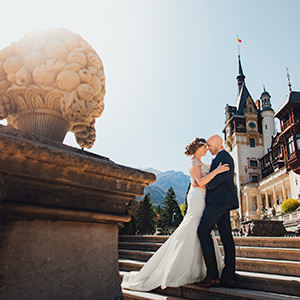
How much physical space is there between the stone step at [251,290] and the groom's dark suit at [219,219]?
193 mm

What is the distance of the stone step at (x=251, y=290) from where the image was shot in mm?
2734

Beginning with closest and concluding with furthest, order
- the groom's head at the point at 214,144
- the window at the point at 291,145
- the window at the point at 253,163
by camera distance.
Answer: the groom's head at the point at 214,144, the window at the point at 291,145, the window at the point at 253,163

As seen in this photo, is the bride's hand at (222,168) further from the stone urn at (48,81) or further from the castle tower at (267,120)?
A: the castle tower at (267,120)

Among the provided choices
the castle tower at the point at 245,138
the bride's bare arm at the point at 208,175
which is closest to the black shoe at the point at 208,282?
the bride's bare arm at the point at 208,175

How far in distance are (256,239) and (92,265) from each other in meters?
3.71

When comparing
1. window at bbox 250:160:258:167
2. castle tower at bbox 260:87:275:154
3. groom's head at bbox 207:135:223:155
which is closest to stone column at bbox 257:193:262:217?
window at bbox 250:160:258:167

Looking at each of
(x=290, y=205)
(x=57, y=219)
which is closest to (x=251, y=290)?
(x=57, y=219)

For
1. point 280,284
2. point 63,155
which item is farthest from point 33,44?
point 280,284

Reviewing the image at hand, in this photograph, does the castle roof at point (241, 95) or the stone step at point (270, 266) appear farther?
the castle roof at point (241, 95)

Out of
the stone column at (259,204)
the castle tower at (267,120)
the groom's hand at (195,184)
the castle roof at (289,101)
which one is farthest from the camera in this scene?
the castle tower at (267,120)

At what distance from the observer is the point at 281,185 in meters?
38.8

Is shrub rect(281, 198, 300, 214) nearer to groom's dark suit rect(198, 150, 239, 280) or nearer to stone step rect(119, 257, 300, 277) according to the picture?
stone step rect(119, 257, 300, 277)

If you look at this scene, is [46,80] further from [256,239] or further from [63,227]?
[256,239]

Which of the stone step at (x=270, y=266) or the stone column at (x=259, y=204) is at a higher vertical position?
the stone column at (x=259, y=204)
